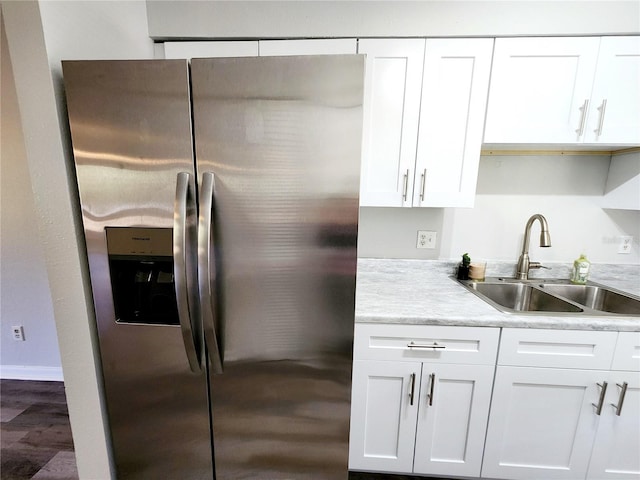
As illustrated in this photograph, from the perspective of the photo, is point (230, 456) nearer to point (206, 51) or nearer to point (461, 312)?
point (461, 312)

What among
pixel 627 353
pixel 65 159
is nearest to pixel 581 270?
pixel 627 353

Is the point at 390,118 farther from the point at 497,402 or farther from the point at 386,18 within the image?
the point at 497,402

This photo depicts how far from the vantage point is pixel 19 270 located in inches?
77.7

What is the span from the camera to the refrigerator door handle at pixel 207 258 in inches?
35.8

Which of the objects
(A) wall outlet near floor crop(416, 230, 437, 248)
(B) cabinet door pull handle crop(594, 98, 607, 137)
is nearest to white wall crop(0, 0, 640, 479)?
(B) cabinet door pull handle crop(594, 98, 607, 137)

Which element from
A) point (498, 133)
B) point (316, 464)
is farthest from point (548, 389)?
point (498, 133)

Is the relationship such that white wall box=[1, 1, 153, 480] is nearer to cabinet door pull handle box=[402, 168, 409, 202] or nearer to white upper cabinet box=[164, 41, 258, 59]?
white upper cabinet box=[164, 41, 258, 59]

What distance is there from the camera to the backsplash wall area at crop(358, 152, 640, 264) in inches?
64.1

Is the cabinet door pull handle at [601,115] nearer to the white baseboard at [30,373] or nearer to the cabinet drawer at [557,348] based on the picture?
the cabinet drawer at [557,348]

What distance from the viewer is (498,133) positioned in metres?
1.30

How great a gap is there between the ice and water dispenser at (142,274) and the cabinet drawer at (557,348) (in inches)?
53.6

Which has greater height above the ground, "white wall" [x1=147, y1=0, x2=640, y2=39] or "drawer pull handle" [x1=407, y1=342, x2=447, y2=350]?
"white wall" [x1=147, y1=0, x2=640, y2=39]

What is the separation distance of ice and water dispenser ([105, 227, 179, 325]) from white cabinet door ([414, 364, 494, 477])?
3.66ft

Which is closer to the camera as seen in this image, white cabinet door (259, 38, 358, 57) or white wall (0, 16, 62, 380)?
white cabinet door (259, 38, 358, 57)
